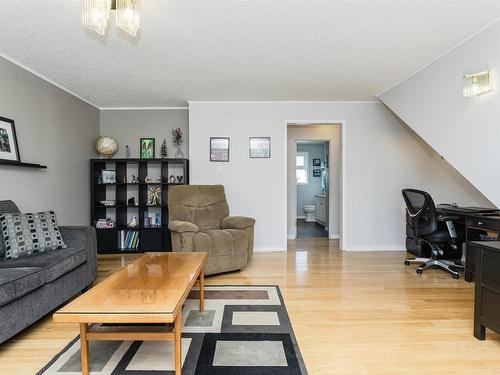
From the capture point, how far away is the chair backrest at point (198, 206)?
12.7ft

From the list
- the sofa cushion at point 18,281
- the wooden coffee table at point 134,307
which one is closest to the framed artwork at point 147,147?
the sofa cushion at point 18,281

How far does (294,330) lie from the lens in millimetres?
2197

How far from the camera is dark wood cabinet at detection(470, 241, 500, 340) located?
6.31 feet

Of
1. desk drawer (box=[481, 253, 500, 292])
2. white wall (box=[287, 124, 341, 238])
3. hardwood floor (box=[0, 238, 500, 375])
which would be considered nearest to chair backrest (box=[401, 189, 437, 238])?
hardwood floor (box=[0, 238, 500, 375])

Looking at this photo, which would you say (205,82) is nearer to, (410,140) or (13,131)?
(13,131)

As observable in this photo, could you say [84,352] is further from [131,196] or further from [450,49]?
[450,49]

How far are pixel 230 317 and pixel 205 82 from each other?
9.16ft

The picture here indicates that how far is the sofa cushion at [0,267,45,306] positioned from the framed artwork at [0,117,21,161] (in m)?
1.54

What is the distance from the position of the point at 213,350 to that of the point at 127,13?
2.09 meters

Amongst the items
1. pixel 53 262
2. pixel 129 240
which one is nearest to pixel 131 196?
pixel 129 240

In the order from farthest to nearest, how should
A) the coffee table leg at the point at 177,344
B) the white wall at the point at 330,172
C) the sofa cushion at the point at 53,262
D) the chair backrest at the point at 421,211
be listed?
the white wall at the point at 330,172 < the chair backrest at the point at 421,211 < the sofa cushion at the point at 53,262 < the coffee table leg at the point at 177,344

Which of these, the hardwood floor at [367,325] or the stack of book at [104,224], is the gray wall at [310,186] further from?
the stack of book at [104,224]

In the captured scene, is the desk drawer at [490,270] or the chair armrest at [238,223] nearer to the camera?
the desk drawer at [490,270]

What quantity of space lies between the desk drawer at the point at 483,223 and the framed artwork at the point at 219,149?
10.5 ft
